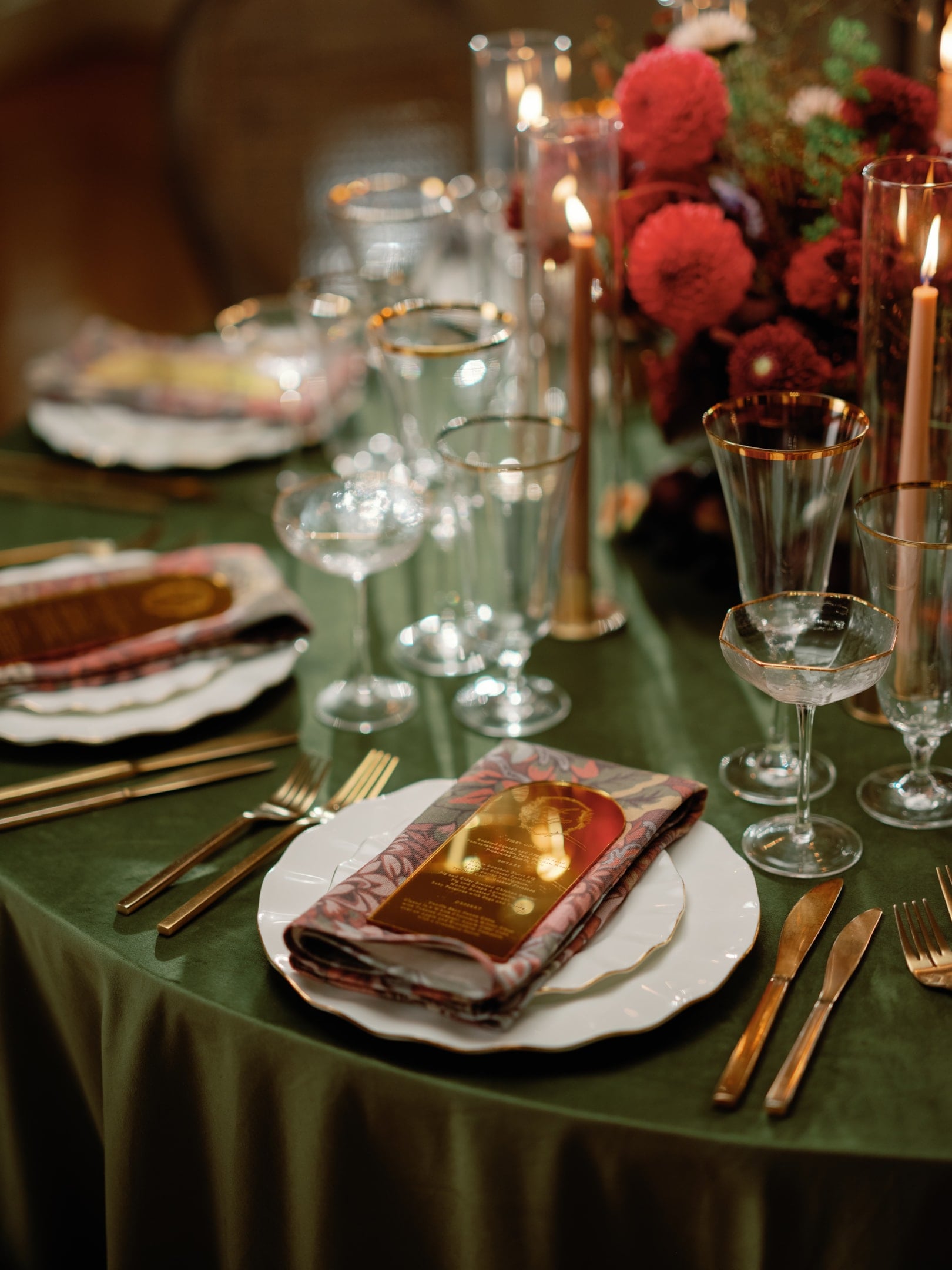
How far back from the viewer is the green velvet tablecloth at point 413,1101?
61 cm

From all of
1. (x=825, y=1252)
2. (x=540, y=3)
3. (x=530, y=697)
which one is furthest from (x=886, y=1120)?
(x=540, y=3)

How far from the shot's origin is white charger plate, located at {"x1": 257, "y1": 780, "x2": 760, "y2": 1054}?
2.12 feet

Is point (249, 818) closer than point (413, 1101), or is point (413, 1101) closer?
point (413, 1101)

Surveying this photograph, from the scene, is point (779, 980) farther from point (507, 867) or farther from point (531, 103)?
point (531, 103)

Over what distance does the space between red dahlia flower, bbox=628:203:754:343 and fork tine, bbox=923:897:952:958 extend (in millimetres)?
489

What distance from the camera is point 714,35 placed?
1132 mm

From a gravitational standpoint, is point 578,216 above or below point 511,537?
above

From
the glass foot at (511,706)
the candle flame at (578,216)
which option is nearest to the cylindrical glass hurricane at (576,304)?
the candle flame at (578,216)

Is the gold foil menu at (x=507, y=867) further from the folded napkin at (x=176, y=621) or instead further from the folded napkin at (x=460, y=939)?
the folded napkin at (x=176, y=621)

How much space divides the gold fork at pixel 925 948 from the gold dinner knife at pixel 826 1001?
0.02m

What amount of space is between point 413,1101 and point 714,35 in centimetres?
94

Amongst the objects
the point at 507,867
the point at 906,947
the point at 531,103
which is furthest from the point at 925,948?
the point at 531,103

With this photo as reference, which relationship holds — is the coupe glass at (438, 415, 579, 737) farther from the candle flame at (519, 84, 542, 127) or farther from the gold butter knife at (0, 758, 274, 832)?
the candle flame at (519, 84, 542, 127)

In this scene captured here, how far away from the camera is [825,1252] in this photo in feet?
2.00
